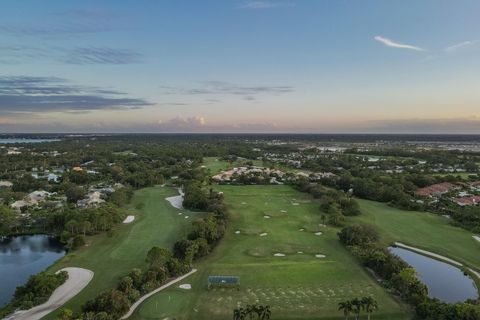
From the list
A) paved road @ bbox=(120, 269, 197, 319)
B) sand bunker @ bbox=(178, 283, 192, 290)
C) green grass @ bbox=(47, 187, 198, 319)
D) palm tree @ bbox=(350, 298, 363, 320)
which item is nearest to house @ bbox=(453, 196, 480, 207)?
green grass @ bbox=(47, 187, 198, 319)

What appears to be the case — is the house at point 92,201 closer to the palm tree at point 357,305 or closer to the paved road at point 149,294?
the paved road at point 149,294

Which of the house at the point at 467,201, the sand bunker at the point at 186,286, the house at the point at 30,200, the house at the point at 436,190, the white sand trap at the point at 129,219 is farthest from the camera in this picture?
the house at the point at 436,190

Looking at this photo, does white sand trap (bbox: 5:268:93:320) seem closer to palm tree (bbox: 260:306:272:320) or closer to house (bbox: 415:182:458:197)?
palm tree (bbox: 260:306:272:320)

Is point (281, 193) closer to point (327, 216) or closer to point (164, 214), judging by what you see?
point (327, 216)

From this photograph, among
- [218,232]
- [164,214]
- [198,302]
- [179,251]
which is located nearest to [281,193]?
[164,214]

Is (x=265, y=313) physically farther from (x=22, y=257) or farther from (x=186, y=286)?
(x=22, y=257)

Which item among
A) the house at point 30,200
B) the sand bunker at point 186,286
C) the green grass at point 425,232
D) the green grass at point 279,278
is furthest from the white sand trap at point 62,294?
the green grass at point 425,232

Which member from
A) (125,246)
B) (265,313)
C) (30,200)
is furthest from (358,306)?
(30,200)

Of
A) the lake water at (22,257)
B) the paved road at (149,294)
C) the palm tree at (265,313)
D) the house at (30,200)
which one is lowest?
the lake water at (22,257)
